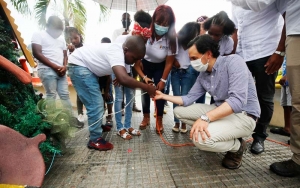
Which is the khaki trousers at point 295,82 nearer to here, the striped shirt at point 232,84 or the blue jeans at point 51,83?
the striped shirt at point 232,84

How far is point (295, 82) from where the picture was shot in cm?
149

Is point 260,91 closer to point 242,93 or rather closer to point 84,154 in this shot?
point 242,93

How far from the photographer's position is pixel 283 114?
2.99 m

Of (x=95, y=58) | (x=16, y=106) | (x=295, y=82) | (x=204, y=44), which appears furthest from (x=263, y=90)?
(x=16, y=106)

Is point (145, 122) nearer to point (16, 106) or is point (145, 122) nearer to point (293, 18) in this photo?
point (16, 106)

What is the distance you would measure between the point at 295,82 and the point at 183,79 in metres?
1.48

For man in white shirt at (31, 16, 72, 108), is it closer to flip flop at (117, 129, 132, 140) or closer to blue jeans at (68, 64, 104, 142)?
blue jeans at (68, 64, 104, 142)

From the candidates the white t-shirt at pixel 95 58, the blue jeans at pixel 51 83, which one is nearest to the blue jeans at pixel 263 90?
the white t-shirt at pixel 95 58

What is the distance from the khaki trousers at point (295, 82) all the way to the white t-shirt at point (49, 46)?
3.03 meters

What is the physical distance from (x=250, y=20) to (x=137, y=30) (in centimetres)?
138

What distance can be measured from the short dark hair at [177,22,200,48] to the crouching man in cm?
93

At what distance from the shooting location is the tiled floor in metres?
1.52

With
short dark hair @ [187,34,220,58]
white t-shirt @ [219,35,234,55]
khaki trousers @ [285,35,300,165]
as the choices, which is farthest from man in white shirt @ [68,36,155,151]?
khaki trousers @ [285,35,300,165]

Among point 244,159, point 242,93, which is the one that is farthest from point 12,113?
point 244,159
